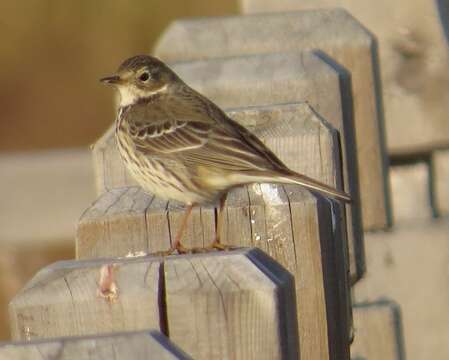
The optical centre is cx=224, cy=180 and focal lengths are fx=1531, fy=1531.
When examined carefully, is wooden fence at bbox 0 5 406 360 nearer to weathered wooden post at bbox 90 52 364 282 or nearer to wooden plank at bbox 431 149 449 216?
weathered wooden post at bbox 90 52 364 282

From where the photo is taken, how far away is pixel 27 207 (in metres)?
12.3

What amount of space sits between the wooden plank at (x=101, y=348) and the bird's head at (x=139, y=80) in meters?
3.90

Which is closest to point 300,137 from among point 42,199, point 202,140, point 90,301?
point 202,140

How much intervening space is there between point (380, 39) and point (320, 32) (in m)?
0.72

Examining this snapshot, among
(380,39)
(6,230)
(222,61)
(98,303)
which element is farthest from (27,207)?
(98,303)

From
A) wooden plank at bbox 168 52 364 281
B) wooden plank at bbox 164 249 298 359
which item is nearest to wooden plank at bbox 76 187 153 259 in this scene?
wooden plank at bbox 164 249 298 359

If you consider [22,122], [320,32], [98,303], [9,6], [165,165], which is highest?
[9,6]

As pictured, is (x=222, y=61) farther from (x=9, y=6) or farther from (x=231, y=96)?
Answer: (x=9, y=6)

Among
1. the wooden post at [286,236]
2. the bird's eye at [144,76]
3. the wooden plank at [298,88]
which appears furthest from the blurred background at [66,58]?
the wooden post at [286,236]

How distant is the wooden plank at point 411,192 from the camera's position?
7.04 m

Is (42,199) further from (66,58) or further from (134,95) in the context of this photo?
(66,58)

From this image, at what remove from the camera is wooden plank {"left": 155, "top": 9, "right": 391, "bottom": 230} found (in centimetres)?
578

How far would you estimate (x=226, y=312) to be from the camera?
357cm

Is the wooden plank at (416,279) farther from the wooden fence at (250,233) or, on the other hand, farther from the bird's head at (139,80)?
the bird's head at (139,80)
